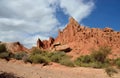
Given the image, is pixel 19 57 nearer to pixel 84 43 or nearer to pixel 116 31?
pixel 84 43

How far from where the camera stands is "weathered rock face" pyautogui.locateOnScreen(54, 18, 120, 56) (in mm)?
72400

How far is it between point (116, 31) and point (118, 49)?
11362mm

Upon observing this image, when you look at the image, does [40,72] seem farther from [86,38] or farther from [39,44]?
[39,44]

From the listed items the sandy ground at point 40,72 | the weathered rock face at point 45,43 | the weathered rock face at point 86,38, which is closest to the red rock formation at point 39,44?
the weathered rock face at point 45,43

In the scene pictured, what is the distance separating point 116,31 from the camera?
81.2 meters

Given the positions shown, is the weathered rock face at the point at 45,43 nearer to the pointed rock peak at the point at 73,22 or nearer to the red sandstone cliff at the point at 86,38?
the red sandstone cliff at the point at 86,38

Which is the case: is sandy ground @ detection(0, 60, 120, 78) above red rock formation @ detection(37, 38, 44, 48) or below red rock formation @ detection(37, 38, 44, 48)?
below

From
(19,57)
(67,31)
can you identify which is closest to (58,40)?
(67,31)

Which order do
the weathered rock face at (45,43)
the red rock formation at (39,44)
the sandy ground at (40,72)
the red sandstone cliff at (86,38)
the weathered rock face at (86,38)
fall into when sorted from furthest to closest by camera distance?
the weathered rock face at (45,43), the red rock formation at (39,44), the weathered rock face at (86,38), the red sandstone cliff at (86,38), the sandy ground at (40,72)

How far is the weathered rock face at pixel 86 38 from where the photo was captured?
72400 mm

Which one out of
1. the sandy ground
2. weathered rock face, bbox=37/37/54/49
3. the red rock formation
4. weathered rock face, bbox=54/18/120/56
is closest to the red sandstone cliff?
weathered rock face, bbox=54/18/120/56

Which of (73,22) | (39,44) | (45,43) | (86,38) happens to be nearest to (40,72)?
(86,38)

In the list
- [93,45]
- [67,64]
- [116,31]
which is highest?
[116,31]

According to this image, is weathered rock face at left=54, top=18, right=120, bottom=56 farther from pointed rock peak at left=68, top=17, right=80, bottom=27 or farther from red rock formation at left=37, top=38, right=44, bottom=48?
red rock formation at left=37, top=38, right=44, bottom=48
